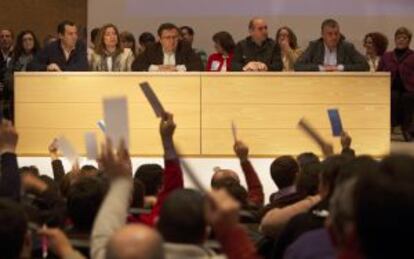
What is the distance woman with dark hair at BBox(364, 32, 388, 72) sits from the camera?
11.6m

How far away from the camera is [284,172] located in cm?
489

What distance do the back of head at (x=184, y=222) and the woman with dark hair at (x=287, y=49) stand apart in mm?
8122

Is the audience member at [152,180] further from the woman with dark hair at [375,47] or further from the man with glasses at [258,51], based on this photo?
the woman with dark hair at [375,47]

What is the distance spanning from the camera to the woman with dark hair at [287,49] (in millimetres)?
10922

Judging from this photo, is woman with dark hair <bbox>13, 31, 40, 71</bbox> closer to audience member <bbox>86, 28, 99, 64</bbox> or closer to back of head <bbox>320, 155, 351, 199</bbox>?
audience member <bbox>86, 28, 99, 64</bbox>

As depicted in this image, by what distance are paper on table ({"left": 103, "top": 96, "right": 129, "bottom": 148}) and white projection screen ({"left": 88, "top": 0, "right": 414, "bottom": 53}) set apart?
1063 centimetres

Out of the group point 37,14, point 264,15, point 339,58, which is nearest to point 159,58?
point 339,58

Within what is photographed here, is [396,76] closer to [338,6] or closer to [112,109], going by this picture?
[338,6]

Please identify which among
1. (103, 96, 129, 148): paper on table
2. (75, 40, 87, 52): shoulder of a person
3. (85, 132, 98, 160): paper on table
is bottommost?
(85, 132, 98, 160): paper on table

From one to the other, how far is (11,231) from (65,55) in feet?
25.6

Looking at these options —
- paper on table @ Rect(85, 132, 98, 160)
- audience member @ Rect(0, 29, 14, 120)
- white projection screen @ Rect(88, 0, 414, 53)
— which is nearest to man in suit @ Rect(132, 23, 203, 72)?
audience member @ Rect(0, 29, 14, 120)

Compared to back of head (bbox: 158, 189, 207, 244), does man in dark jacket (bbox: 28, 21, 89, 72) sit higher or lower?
higher

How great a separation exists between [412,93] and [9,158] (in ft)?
26.1

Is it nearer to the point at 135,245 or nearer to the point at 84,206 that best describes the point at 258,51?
the point at 84,206
